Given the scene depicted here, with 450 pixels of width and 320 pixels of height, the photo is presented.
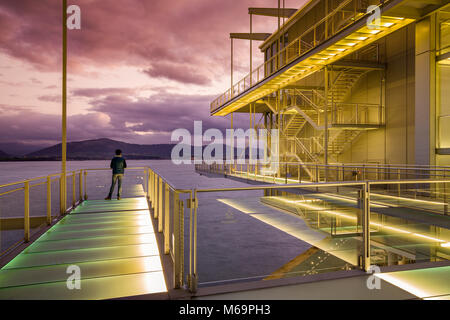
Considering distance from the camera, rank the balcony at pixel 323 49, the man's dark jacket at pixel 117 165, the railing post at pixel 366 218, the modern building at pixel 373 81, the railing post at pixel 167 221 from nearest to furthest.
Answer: the railing post at pixel 366 218, the railing post at pixel 167 221, the balcony at pixel 323 49, the man's dark jacket at pixel 117 165, the modern building at pixel 373 81

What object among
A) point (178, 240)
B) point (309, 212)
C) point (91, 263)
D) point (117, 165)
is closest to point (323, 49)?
point (309, 212)

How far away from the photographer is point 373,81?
16016mm

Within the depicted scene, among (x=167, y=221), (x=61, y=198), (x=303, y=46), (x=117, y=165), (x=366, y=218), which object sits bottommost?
(x=61, y=198)

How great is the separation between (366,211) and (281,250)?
599cm

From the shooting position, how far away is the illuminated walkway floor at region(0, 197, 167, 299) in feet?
10.5

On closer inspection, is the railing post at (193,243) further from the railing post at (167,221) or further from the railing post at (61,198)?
the railing post at (61,198)

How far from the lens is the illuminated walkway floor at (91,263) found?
3.19m

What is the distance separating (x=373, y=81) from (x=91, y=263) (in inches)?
656

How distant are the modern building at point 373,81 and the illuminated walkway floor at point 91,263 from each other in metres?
9.38

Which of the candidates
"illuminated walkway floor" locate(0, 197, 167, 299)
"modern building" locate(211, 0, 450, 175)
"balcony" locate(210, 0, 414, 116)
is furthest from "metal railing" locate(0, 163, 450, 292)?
"balcony" locate(210, 0, 414, 116)

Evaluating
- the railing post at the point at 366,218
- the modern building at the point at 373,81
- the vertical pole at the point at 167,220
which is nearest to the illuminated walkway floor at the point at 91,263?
the vertical pole at the point at 167,220

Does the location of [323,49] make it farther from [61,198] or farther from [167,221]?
[61,198]

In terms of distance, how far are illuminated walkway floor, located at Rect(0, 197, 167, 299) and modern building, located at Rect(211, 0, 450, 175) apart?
9.38m

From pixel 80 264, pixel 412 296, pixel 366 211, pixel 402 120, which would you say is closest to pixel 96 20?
pixel 80 264
